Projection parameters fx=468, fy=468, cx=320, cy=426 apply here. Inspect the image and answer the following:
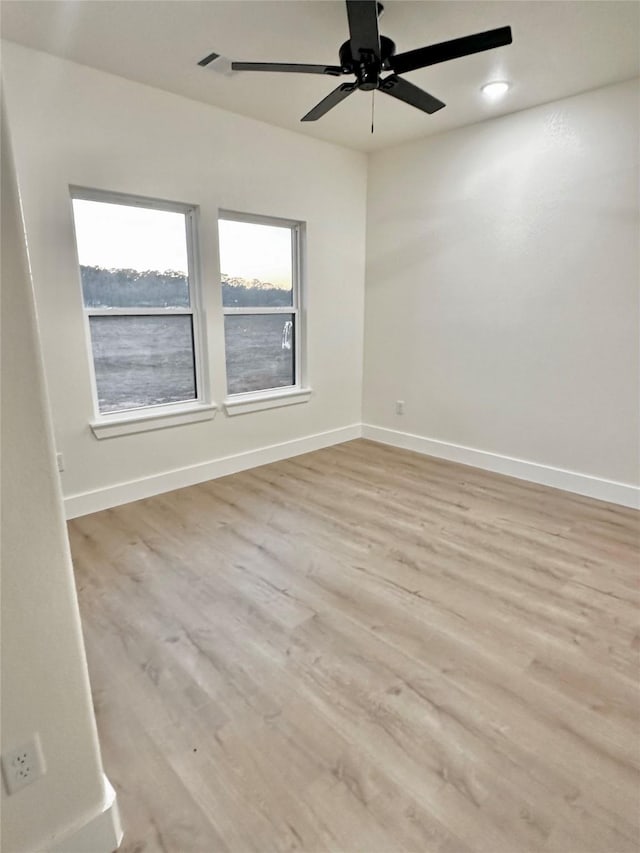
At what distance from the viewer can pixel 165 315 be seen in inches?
134

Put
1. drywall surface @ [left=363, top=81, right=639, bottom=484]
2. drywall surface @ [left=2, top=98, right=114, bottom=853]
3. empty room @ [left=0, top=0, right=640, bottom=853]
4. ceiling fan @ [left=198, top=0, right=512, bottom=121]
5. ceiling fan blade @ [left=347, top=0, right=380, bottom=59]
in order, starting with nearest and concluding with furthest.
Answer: drywall surface @ [left=2, top=98, right=114, bottom=853] < empty room @ [left=0, top=0, right=640, bottom=853] < ceiling fan blade @ [left=347, top=0, right=380, bottom=59] < ceiling fan @ [left=198, top=0, right=512, bottom=121] < drywall surface @ [left=363, top=81, right=639, bottom=484]

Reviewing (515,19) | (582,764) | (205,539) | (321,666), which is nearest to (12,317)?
(321,666)

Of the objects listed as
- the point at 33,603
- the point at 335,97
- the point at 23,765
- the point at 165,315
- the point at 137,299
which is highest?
the point at 335,97

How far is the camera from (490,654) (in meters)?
1.90

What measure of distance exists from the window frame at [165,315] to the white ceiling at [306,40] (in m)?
0.68

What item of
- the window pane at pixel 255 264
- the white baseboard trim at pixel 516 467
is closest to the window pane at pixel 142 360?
the window pane at pixel 255 264

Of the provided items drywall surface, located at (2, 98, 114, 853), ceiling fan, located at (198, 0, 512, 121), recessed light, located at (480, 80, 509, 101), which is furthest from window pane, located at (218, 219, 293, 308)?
drywall surface, located at (2, 98, 114, 853)

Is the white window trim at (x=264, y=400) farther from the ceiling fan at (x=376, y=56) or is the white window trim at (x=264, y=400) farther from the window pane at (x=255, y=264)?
the ceiling fan at (x=376, y=56)

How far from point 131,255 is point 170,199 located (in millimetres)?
464

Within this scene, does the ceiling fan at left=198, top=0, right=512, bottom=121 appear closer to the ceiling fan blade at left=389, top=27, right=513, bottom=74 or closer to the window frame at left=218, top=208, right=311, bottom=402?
the ceiling fan blade at left=389, top=27, right=513, bottom=74

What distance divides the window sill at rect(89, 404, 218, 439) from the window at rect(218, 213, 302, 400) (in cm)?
24

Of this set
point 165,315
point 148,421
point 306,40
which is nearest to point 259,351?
point 165,315

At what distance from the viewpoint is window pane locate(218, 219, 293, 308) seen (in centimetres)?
370

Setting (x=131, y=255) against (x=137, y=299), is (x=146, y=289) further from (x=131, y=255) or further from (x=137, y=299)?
(x=131, y=255)
